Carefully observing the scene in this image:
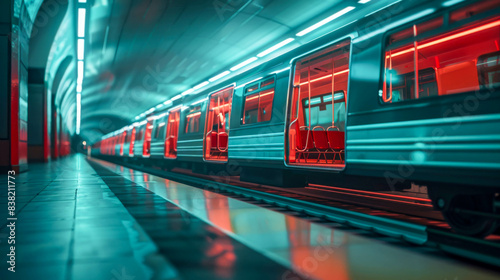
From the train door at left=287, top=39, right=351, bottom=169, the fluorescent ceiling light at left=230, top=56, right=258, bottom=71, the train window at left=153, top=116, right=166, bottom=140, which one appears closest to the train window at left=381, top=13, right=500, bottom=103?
the train door at left=287, top=39, right=351, bottom=169

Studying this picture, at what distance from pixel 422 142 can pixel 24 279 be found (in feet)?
13.9

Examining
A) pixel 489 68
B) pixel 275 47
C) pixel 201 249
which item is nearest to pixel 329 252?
pixel 201 249

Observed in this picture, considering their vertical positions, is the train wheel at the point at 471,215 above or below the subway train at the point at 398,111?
below

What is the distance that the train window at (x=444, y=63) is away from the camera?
5805 mm

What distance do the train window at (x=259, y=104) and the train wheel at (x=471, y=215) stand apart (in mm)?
4502

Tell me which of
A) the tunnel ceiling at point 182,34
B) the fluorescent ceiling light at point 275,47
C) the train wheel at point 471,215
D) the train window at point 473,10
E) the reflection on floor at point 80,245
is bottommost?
the reflection on floor at point 80,245

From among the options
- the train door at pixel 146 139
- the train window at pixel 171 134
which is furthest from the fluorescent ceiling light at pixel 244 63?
the train door at pixel 146 139

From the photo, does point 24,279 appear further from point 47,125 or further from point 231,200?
point 47,125

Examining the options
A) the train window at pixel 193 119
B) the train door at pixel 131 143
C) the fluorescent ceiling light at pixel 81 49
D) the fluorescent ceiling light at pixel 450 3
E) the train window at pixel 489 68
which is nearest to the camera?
the fluorescent ceiling light at pixel 450 3

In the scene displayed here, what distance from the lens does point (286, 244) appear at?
392 cm

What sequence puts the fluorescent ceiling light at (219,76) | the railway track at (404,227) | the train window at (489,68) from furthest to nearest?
the fluorescent ceiling light at (219,76), the train window at (489,68), the railway track at (404,227)

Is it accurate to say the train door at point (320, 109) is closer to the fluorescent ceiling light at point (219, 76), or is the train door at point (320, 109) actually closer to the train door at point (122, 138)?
the fluorescent ceiling light at point (219, 76)

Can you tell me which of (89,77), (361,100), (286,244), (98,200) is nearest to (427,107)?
(361,100)

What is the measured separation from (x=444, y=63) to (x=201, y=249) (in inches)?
233
